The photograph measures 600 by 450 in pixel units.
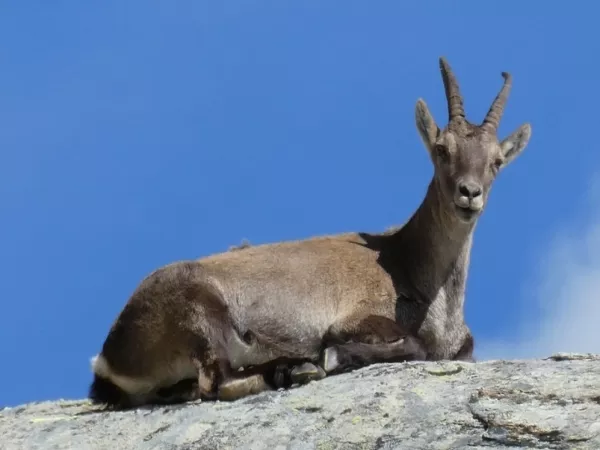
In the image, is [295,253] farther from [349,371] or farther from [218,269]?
[349,371]

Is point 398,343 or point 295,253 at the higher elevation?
point 295,253

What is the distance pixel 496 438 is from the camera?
23.8 feet

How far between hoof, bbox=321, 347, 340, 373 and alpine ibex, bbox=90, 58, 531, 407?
0.01 m

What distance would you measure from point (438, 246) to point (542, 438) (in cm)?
488

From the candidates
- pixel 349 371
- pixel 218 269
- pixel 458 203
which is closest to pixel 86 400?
pixel 218 269

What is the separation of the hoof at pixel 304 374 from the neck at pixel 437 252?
2379 mm

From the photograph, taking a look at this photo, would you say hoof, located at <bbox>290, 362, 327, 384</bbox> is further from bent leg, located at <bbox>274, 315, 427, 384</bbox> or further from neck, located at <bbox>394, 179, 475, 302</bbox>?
neck, located at <bbox>394, 179, 475, 302</bbox>

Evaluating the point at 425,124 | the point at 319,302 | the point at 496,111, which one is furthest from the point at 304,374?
the point at 496,111

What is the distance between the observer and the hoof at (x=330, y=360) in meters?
10.2

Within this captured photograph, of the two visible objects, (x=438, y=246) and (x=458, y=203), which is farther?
(x=438, y=246)

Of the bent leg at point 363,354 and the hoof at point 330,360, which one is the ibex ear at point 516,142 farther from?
the hoof at point 330,360

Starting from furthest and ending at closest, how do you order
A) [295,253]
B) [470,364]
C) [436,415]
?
[295,253], [470,364], [436,415]

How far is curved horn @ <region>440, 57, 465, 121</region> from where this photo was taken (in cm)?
1227

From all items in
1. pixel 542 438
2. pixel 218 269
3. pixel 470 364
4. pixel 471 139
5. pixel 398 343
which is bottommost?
pixel 542 438
